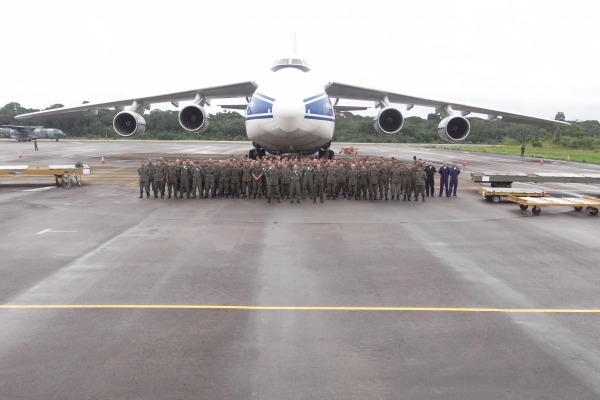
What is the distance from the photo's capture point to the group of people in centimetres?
1596

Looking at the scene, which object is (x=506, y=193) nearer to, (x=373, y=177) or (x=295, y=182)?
(x=373, y=177)

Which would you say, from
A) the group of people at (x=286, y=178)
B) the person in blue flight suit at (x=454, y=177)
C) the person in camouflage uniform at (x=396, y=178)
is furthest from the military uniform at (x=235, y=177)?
the person in blue flight suit at (x=454, y=177)

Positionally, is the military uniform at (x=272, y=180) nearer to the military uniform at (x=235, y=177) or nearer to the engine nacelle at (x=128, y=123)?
the military uniform at (x=235, y=177)

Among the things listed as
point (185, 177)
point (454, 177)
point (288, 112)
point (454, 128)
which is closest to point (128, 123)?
point (288, 112)

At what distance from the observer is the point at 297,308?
6.56 metres

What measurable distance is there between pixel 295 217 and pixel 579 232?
6317 millimetres

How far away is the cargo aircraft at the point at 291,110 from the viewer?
64.2 feet

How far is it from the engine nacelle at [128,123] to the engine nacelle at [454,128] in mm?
14601

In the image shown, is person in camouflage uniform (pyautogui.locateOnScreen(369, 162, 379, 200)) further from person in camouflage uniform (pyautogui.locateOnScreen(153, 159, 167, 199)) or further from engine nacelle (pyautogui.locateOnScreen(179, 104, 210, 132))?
engine nacelle (pyautogui.locateOnScreen(179, 104, 210, 132))

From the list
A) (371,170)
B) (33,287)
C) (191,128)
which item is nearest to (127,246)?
(33,287)

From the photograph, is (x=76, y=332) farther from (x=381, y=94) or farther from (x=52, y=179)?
(x=381, y=94)

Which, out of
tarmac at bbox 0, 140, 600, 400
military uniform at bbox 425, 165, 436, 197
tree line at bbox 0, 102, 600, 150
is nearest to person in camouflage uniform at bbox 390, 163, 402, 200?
military uniform at bbox 425, 165, 436, 197

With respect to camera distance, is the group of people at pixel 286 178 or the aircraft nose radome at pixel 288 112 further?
the aircraft nose radome at pixel 288 112

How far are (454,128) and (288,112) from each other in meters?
10.6
